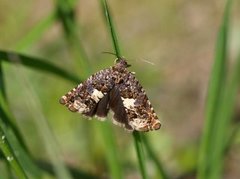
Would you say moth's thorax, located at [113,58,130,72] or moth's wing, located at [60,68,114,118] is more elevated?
moth's thorax, located at [113,58,130,72]

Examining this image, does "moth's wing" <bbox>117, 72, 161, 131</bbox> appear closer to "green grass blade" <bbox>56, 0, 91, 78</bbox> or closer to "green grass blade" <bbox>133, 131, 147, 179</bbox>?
"green grass blade" <bbox>133, 131, 147, 179</bbox>

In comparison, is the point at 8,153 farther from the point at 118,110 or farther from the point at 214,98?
the point at 214,98

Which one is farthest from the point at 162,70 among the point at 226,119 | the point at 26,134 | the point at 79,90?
the point at 79,90

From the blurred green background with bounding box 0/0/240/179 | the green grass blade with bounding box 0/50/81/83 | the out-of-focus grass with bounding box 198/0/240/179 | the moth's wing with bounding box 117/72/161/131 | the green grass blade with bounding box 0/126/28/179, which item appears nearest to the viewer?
the green grass blade with bounding box 0/126/28/179

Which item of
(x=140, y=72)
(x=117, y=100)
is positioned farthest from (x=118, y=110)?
(x=140, y=72)

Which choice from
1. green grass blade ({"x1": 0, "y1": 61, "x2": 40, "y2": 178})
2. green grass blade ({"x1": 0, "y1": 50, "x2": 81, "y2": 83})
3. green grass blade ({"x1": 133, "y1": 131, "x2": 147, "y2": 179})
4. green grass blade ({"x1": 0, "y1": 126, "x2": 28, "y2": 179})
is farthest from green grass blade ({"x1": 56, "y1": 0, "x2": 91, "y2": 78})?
green grass blade ({"x1": 0, "y1": 126, "x2": 28, "y2": 179})

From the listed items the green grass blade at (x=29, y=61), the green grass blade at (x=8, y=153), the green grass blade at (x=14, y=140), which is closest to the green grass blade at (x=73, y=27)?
the green grass blade at (x=29, y=61)
